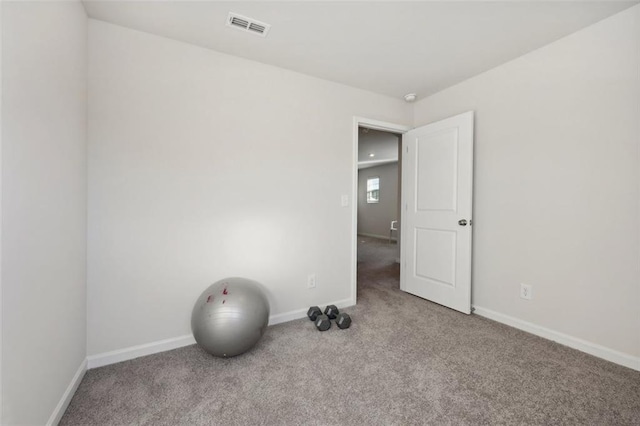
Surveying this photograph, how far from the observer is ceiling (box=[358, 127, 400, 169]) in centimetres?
517

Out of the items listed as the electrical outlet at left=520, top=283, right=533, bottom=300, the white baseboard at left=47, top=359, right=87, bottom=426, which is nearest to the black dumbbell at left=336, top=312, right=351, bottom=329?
the electrical outlet at left=520, top=283, right=533, bottom=300

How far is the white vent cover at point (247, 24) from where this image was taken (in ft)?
5.97

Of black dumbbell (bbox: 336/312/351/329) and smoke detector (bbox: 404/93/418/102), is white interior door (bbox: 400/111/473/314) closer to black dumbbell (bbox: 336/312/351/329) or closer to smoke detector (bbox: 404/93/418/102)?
smoke detector (bbox: 404/93/418/102)

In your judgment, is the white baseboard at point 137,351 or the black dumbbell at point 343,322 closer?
the white baseboard at point 137,351

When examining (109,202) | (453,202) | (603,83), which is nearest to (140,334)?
(109,202)

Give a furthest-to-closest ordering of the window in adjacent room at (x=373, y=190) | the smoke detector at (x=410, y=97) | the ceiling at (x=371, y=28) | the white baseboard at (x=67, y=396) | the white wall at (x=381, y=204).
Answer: the window in adjacent room at (x=373, y=190) < the white wall at (x=381, y=204) < the smoke detector at (x=410, y=97) < the ceiling at (x=371, y=28) < the white baseboard at (x=67, y=396)

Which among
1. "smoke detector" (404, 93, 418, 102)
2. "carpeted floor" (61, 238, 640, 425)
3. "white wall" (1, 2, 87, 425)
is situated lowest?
"carpeted floor" (61, 238, 640, 425)

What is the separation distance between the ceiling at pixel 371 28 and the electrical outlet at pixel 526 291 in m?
1.99

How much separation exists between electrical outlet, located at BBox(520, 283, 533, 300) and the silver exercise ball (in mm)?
2207

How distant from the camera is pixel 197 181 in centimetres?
210

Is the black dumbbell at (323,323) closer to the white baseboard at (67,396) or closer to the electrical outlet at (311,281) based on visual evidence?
the electrical outlet at (311,281)

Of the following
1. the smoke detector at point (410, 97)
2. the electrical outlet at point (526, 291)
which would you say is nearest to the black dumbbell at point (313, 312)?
the electrical outlet at point (526, 291)

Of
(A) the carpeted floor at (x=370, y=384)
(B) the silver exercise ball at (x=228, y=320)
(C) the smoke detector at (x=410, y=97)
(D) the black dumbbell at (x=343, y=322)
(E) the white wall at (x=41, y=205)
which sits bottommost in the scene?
(A) the carpeted floor at (x=370, y=384)

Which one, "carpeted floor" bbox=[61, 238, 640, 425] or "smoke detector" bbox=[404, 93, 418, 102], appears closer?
"carpeted floor" bbox=[61, 238, 640, 425]
